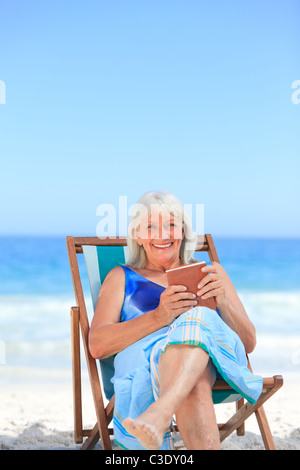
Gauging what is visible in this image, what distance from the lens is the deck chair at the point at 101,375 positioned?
7.26ft

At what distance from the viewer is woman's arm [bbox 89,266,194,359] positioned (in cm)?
209

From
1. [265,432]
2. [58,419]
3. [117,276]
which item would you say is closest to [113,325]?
[117,276]

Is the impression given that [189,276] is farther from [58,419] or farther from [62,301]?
[62,301]

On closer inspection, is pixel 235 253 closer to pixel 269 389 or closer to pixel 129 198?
pixel 129 198

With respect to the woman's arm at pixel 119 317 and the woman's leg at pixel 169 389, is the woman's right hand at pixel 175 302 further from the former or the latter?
the woman's leg at pixel 169 389

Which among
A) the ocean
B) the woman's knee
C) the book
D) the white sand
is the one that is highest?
the book

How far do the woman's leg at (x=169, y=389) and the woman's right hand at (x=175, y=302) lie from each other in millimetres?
220

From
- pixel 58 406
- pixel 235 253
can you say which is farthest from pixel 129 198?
pixel 58 406

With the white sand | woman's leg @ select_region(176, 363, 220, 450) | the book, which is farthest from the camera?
the white sand

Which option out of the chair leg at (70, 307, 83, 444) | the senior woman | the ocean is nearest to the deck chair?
the chair leg at (70, 307, 83, 444)

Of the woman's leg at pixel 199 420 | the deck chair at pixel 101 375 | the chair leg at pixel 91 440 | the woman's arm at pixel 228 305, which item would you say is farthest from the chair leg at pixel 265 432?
the chair leg at pixel 91 440

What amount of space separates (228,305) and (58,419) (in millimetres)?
1683

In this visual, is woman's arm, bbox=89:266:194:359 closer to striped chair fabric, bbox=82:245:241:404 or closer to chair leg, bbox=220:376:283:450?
striped chair fabric, bbox=82:245:241:404

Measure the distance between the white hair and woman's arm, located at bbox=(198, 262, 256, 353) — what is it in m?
0.24
